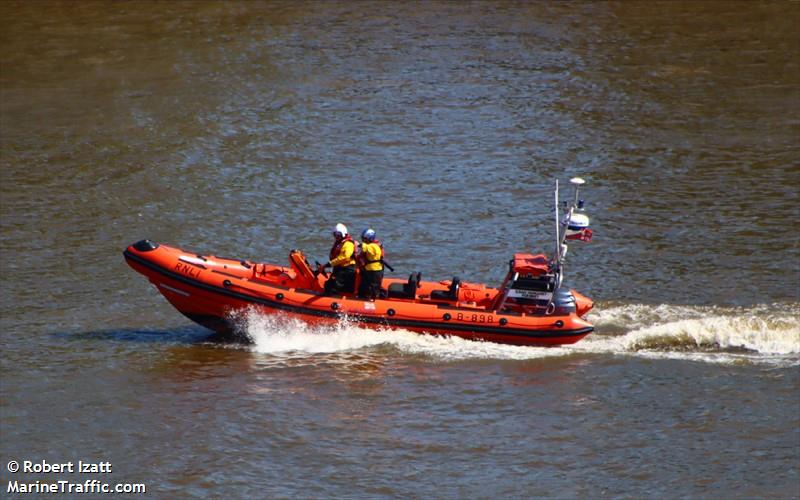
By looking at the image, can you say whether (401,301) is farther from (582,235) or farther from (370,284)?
(582,235)

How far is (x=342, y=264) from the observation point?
15.3 metres

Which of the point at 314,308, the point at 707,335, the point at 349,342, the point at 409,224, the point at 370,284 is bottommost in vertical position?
the point at 349,342

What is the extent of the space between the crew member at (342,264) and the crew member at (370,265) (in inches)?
5.1

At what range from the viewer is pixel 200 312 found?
15453 millimetres

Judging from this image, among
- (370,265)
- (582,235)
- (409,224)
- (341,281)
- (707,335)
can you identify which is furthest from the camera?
(409,224)

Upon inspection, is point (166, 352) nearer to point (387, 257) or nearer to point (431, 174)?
point (387, 257)

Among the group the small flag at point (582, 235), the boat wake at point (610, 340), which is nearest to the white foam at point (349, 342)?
the boat wake at point (610, 340)

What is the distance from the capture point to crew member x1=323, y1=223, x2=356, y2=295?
50.1 feet

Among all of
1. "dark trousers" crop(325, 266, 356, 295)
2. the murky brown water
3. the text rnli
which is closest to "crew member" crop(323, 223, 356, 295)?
"dark trousers" crop(325, 266, 356, 295)

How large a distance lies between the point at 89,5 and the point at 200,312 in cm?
1839

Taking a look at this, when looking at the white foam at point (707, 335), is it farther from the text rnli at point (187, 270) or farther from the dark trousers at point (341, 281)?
the text rnli at point (187, 270)

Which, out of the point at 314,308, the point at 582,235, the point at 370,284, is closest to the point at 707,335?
the point at 582,235

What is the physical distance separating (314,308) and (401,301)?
1.03 m

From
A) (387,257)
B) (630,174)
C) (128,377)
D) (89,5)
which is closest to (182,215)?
(387,257)
